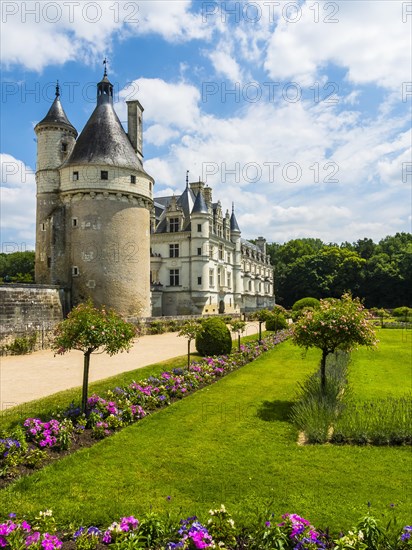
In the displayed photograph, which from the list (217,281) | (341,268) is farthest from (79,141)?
(341,268)

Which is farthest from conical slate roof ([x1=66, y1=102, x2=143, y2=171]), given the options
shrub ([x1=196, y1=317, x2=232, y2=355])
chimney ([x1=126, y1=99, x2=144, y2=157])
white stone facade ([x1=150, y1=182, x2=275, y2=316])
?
shrub ([x1=196, y1=317, x2=232, y2=355])

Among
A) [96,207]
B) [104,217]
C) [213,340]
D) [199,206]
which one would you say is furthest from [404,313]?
[96,207]

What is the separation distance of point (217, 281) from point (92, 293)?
20213mm

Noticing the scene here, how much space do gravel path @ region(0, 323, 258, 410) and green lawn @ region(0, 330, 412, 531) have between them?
12.8ft

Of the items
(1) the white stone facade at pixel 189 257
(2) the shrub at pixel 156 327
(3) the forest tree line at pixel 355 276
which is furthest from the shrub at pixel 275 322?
(3) the forest tree line at pixel 355 276

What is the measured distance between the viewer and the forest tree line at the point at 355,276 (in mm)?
58156

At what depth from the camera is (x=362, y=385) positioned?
12.0 meters

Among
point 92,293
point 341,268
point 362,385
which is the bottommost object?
point 362,385

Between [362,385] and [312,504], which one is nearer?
[312,504]

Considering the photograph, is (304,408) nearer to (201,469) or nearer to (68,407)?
(201,469)

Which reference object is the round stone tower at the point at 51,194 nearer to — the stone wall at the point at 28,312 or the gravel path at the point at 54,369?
the stone wall at the point at 28,312

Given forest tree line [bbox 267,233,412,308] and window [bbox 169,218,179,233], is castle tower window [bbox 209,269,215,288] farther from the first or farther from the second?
forest tree line [bbox 267,233,412,308]

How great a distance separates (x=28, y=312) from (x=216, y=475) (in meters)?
18.3

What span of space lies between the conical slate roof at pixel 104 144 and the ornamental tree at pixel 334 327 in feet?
68.5
